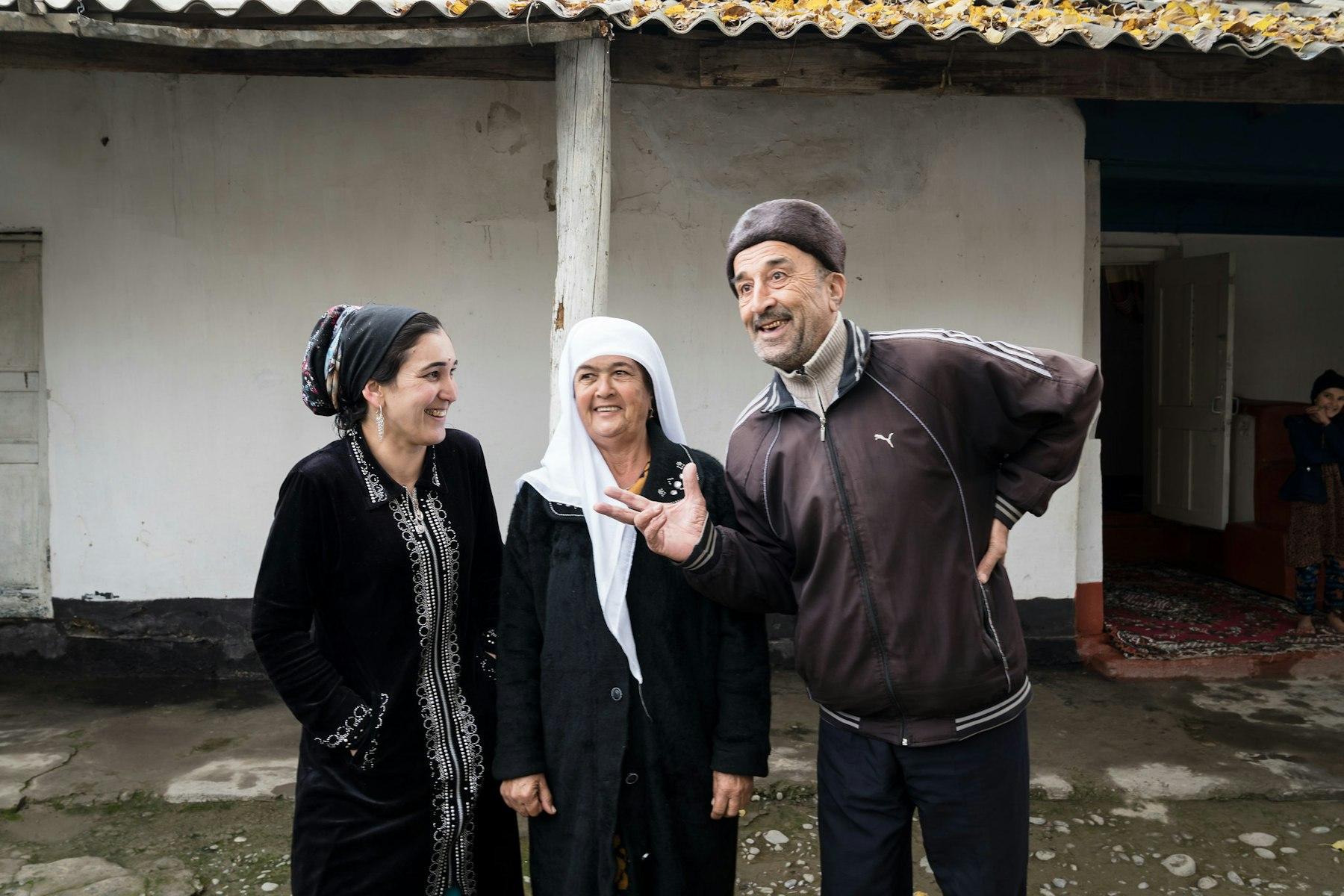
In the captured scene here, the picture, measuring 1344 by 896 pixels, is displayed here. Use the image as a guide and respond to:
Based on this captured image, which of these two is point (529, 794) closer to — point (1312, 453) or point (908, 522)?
point (908, 522)

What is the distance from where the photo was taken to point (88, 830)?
3602 mm

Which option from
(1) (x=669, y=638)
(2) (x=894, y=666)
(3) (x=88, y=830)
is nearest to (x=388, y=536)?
(1) (x=669, y=638)

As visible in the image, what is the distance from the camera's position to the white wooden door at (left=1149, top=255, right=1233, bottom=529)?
6625 mm

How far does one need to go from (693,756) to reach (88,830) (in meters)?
2.72

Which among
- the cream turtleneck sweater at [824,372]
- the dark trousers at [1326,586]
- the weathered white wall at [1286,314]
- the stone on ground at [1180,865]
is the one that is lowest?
the stone on ground at [1180,865]

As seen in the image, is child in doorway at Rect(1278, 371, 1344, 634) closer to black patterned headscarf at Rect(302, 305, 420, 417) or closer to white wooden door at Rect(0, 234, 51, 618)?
black patterned headscarf at Rect(302, 305, 420, 417)

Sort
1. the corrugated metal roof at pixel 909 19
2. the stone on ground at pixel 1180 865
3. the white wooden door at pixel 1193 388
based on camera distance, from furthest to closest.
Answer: the white wooden door at pixel 1193 388 < the corrugated metal roof at pixel 909 19 < the stone on ground at pixel 1180 865

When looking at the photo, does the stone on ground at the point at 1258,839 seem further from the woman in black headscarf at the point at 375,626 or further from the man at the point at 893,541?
the woman in black headscarf at the point at 375,626

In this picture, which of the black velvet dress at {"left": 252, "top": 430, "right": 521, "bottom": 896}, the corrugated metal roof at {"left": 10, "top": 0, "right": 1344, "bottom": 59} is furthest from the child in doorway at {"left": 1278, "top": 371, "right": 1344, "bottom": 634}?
the black velvet dress at {"left": 252, "top": 430, "right": 521, "bottom": 896}

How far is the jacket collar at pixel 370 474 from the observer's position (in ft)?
6.93

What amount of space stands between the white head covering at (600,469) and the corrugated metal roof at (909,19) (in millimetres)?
1800

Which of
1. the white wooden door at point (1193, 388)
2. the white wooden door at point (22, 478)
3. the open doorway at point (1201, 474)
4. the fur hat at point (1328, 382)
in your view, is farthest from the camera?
the white wooden door at point (1193, 388)

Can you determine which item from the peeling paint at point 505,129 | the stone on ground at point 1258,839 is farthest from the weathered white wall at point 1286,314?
the peeling paint at point 505,129

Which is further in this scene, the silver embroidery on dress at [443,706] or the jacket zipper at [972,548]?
the silver embroidery on dress at [443,706]
